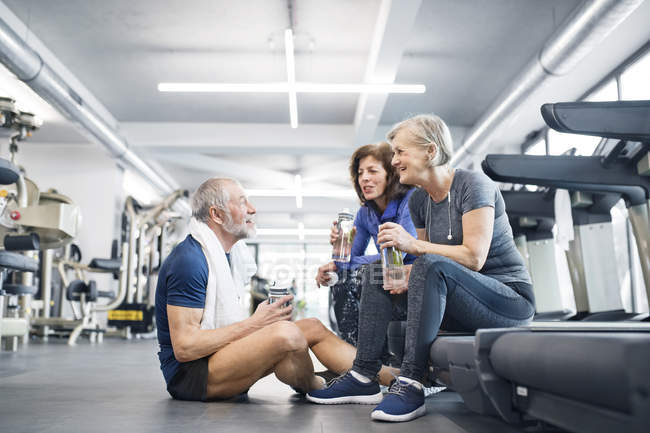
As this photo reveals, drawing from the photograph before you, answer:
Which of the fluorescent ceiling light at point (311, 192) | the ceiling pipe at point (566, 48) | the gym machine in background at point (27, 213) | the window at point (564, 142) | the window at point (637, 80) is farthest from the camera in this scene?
the fluorescent ceiling light at point (311, 192)

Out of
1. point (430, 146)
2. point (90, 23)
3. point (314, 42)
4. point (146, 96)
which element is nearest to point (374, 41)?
point (314, 42)

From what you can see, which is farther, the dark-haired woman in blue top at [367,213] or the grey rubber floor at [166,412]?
the dark-haired woman in blue top at [367,213]

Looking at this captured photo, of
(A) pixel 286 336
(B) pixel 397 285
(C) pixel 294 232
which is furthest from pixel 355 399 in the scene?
(C) pixel 294 232

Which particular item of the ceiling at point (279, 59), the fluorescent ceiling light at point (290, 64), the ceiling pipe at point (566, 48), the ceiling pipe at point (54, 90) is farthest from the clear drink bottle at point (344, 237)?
the ceiling pipe at point (54, 90)

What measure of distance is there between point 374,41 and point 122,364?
12.6 feet

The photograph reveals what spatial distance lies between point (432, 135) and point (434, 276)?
55cm

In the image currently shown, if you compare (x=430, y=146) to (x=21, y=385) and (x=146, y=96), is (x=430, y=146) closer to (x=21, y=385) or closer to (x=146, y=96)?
(x=21, y=385)

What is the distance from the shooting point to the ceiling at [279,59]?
209 inches

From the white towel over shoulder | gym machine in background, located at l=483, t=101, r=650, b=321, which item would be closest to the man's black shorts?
the white towel over shoulder

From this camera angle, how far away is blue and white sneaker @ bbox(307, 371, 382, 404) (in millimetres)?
1922

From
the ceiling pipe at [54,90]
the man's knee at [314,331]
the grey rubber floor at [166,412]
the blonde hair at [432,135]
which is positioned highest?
the ceiling pipe at [54,90]

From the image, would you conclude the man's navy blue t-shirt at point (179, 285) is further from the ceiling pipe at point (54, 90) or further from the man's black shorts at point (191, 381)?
the ceiling pipe at point (54, 90)

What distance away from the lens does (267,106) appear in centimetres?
764

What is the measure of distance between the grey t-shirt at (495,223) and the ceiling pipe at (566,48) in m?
1.71
